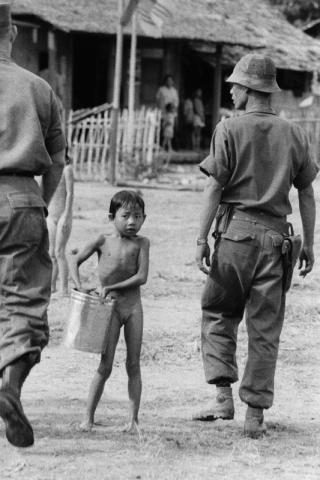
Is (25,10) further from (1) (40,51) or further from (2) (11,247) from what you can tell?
(2) (11,247)

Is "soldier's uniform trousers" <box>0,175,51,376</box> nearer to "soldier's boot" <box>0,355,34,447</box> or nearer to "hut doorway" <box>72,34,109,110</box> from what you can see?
"soldier's boot" <box>0,355,34,447</box>

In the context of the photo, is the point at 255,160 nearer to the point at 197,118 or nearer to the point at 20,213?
the point at 20,213

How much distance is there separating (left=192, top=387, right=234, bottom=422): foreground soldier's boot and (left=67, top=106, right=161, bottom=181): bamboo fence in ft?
43.5

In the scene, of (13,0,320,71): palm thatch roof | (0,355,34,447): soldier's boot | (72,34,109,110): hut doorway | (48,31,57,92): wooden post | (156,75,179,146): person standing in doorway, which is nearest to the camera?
(0,355,34,447): soldier's boot

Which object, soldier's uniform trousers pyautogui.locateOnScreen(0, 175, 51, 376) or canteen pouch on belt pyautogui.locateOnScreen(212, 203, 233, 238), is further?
canteen pouch on belt pyautogui.locateOnScreen(212, 203, 233, 238)

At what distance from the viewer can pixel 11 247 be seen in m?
5.15

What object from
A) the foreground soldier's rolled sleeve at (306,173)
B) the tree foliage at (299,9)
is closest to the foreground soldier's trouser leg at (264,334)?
the foreground soldier's rolled sleeve at (306,173)

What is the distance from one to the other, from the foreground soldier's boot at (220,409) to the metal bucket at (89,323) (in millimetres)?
867

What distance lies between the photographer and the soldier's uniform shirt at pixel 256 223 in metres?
5.81

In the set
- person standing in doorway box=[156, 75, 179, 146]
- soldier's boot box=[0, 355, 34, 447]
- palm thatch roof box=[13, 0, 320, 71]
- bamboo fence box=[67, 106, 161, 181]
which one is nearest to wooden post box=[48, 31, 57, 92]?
palm thatch roof box=[13, 0, 320, 71]

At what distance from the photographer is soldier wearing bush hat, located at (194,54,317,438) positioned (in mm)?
5812

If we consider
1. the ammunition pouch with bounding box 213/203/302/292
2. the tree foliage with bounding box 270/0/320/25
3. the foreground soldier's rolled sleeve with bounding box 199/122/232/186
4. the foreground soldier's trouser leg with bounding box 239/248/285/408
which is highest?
the foreground soldier's rolled sleeve with bounding box 199/122/232/186

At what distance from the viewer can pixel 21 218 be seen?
5.12 m

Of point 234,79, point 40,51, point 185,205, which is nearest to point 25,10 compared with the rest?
point 40,51
